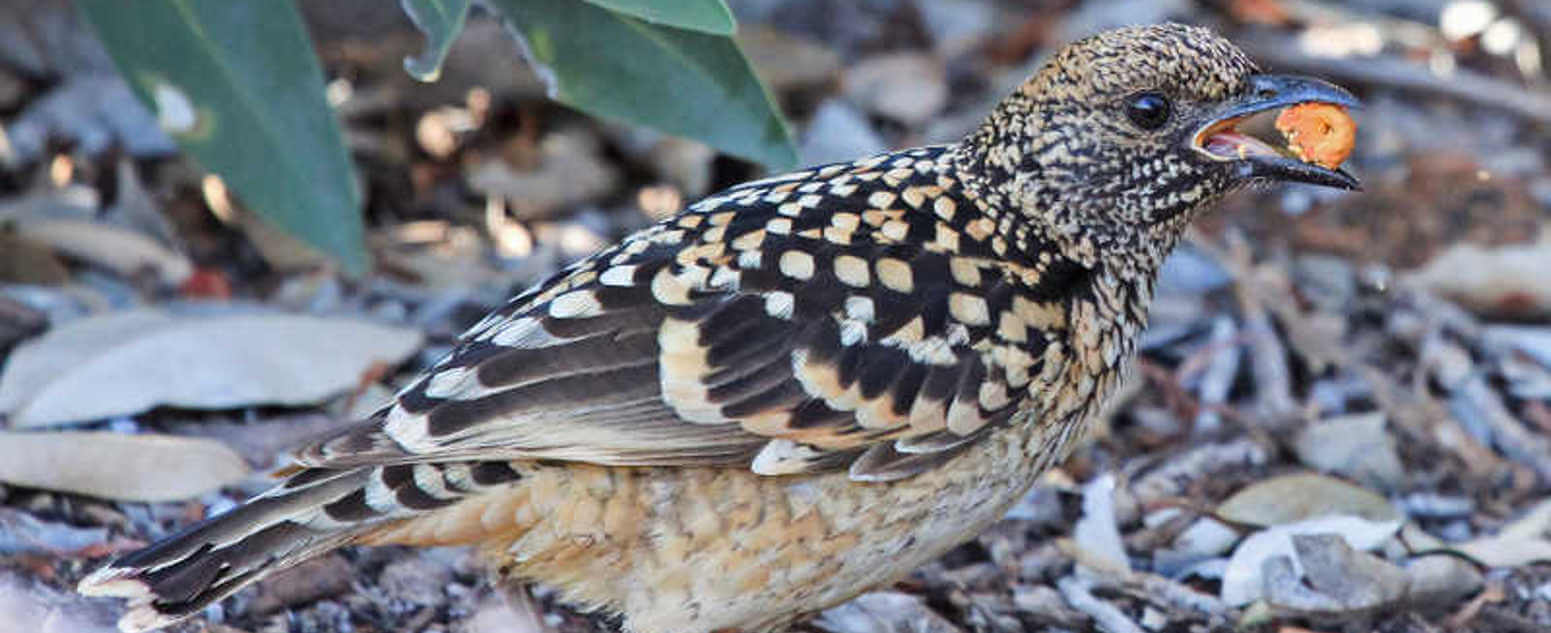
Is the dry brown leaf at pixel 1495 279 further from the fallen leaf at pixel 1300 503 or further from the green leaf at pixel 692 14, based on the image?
the green leaf at pixel 692 14

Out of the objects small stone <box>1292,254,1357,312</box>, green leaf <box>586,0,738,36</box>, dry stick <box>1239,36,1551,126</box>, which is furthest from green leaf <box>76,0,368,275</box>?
dry stick <box>1239,36,1551,126</box>

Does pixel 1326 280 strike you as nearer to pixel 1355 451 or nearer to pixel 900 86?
pixel 1355 451

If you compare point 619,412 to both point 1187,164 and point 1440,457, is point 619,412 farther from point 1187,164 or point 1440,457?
point 1440,457

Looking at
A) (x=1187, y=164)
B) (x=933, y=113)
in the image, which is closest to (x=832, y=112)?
(x=933, y=113)

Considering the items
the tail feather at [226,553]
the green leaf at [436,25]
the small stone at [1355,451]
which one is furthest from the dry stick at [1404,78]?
the tail feather at [226,553]

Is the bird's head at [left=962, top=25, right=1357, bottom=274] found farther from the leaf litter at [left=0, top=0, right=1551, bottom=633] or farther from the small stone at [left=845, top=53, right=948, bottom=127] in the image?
the small stone at [left=845, top=53, right=948, bottom=127]

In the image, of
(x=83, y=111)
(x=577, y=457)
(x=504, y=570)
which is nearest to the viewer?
(x=577, y=457)

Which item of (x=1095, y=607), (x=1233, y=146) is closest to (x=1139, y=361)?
(x=1095, y=607)
